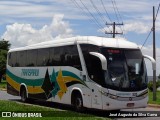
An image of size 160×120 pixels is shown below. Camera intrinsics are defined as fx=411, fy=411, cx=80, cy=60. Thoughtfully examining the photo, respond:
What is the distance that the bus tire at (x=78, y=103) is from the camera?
17911mm

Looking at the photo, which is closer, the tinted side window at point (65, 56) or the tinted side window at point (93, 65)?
the tinted side window at point (93, 65)

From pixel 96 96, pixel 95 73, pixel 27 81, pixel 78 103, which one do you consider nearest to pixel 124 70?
pixel 95 73

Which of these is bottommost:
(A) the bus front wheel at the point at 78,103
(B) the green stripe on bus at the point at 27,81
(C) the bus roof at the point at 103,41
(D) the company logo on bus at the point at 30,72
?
(A) the bus front wheel at the point at 78,103

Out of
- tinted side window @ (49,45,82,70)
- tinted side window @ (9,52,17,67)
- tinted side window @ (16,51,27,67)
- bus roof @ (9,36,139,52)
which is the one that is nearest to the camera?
bus roof @ (9,36,139,52)

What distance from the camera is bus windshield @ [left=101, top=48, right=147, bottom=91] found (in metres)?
16.5

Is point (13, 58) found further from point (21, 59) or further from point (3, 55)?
point (3, 55)

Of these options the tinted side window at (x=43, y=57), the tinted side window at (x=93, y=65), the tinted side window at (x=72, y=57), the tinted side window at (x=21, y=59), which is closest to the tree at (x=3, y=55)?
the tinted side window at (x=21, y=59)

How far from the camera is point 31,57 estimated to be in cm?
2320

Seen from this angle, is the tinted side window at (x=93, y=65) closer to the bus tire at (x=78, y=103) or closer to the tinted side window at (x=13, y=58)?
the bus tire at (x=78, y=103)

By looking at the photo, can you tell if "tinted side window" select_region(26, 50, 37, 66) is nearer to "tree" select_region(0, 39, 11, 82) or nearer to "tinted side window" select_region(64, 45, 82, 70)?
"tinted side window" select_region(64, 45, 82, 70)

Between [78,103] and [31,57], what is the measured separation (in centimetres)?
606

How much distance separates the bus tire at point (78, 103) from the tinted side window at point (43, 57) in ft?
11.5

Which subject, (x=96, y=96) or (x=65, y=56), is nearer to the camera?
(x=96, y=96)

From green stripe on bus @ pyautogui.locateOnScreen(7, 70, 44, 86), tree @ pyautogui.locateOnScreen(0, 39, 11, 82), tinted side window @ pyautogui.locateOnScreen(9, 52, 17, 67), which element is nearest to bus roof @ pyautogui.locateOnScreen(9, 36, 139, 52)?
green stripe on bus @ pyautogui.locateOnScreen(7, 70, 44, 86)
